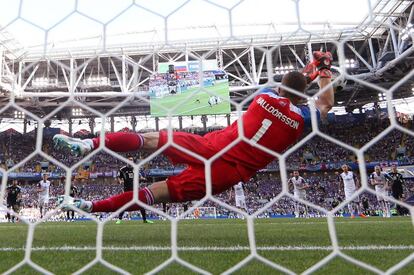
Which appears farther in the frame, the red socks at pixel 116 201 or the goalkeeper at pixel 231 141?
the red socks at pixel 116 201

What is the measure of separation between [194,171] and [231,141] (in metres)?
0.40

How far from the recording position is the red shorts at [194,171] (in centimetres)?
288

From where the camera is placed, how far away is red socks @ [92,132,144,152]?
9.16 feet

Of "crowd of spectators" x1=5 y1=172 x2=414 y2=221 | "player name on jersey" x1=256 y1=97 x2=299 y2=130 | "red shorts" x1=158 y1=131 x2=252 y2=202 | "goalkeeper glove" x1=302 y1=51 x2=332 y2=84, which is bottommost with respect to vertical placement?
"crowd of spectators" x1=5 y1=172 x2=414 y2=221

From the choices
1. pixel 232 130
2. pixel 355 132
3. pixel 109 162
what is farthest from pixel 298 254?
pixel 355 132

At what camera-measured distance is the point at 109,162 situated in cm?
2539

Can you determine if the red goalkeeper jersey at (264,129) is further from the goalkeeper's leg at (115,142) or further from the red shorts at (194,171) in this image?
the goalkeeper's leg at (115,142)

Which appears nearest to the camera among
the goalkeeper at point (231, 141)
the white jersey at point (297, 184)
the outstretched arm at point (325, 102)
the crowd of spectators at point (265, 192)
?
the outstretched arm at point (325, 102)

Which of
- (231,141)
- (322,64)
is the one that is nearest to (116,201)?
(231,141)

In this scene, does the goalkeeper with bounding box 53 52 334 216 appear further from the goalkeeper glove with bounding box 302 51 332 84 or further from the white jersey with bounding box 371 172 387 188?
the white jersey with bounding box 371 172 387 188

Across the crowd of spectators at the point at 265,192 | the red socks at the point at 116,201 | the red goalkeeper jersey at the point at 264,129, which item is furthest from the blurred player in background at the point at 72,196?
the red goalkeeper jersey at the point at 264,129

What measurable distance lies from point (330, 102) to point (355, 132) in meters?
26.0

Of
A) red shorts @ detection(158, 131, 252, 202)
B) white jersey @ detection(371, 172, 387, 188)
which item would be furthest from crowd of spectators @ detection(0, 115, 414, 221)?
red shorts @ detection(158, 131, 252, 202)

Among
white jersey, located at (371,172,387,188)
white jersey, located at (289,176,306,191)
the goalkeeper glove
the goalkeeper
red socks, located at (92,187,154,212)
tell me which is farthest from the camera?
white jersey, located at (289,176,306,191)
